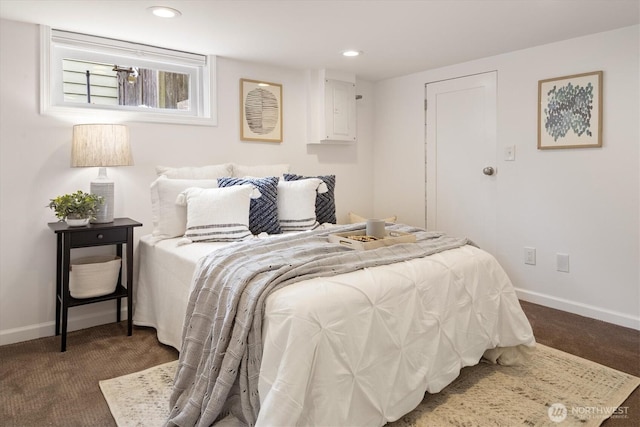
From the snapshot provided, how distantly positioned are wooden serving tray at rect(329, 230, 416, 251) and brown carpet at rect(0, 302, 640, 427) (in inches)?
46.7

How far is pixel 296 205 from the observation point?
301 centimetres

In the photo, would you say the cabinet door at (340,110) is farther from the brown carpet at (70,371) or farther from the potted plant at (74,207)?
the brown carpet at (70,371)

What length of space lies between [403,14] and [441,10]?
23 cm

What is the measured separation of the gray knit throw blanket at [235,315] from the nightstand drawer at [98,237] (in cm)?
95

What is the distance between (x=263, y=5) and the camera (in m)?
2.41

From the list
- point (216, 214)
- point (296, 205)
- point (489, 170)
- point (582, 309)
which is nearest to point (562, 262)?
point (582, 309)

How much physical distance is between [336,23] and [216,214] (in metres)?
1.47

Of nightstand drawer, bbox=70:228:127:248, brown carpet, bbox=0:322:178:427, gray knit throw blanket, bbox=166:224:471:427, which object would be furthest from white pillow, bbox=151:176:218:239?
gray knit throw blanket, bbox=166:224:471:427

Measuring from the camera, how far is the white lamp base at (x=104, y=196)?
108 inches

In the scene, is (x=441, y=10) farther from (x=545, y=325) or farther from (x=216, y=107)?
(x=545, y=325)

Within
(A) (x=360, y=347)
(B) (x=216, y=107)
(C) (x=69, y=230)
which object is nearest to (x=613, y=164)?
(A) (x=360, y=347)

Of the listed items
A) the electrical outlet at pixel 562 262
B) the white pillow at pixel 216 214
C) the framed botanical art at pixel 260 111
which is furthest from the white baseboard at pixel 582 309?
the framed botanical art at pixel 260 111

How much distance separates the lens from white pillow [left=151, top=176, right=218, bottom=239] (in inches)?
109

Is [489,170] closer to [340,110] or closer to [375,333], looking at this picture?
[340,110]
